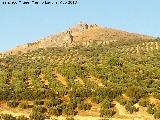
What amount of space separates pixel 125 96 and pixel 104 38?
112 metres

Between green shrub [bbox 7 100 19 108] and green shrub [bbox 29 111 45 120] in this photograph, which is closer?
green shrub [bbox 29 111 45 120]

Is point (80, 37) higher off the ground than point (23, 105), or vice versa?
point (23, 105)

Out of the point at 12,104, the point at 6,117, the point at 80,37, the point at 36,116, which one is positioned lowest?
the point at 80,37

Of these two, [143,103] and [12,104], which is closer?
[12,104]

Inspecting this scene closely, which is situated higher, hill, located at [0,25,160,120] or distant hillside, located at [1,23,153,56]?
hill, located at [0,25,160,120]

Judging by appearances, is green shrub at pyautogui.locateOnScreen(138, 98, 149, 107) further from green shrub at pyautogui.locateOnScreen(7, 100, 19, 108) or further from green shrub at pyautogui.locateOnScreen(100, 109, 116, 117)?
green shrub at pyautogui.locateOnScreen(7, 100, 19, 108)

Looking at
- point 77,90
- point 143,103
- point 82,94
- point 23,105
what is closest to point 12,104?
point 23,105

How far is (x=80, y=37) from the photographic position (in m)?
168

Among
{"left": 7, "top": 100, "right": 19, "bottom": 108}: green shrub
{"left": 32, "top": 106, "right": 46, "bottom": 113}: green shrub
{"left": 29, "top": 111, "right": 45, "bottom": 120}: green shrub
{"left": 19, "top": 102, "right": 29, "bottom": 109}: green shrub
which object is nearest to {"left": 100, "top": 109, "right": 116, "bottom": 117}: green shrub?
{"left": 29, "top": 111, "right": 45, "bottom": 120}: green shrub

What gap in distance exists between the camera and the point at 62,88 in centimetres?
5228

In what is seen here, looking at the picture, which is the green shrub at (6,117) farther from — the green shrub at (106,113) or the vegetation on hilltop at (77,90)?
the green shrub at (106,113)

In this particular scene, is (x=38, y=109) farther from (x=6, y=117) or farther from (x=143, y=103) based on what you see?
(x=143, y=103)

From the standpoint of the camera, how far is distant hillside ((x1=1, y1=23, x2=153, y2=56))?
15975cm

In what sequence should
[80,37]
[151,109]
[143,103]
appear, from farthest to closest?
[80,37] < [143,103] < [151,109]
